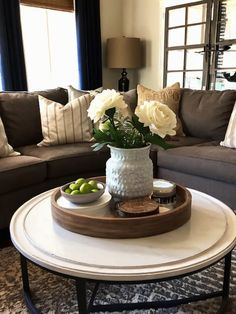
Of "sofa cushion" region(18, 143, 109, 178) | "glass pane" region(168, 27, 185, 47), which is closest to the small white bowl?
"sofa cushion" region(18, 143, 109, 178)

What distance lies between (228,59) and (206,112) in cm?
120

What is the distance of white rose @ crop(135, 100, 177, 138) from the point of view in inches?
46.5

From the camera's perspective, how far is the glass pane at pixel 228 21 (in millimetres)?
3490

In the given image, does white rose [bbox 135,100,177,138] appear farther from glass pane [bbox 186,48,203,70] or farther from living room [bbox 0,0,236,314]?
glass pane [bbox 186,48,203,70]

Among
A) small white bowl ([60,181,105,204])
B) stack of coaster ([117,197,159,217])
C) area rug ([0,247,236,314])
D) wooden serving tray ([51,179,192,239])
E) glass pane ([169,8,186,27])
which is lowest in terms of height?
area rug ([0,247,236,314])

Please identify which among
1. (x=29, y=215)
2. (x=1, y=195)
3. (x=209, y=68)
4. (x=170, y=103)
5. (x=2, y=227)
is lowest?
(x=2, y=227)

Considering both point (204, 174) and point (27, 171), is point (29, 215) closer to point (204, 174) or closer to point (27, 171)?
point (27, 171)

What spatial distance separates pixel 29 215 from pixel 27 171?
76 cm

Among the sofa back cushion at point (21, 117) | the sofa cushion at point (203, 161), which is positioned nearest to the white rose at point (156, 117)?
the sofa cushion at point (203, 161)

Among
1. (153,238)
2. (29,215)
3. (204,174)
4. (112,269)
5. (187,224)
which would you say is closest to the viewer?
(112,269)

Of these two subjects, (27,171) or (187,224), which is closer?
(187,224)

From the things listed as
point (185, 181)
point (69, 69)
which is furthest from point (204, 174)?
point (69, 69)

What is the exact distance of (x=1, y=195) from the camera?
1945 mm

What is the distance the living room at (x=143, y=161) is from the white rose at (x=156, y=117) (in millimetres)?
81
